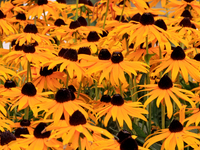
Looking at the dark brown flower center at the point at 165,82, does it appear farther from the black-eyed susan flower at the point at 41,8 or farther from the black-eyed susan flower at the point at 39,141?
the black-eyed susan flower at the point at 41,8

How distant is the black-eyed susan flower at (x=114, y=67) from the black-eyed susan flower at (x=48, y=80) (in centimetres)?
18

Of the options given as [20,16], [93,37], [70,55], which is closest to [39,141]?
[70,55]

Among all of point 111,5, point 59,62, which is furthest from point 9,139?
point 111,5

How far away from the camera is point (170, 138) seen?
802mm

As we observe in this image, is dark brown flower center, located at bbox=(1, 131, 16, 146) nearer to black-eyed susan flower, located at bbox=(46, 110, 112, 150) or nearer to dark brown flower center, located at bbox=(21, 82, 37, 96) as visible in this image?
black-eyed susan flower, located at bbox=(46, 110, 112, 150)

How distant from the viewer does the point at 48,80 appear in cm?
109

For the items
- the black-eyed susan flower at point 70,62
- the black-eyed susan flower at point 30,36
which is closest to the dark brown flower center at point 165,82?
the black-eyed susan flower at point 70,62

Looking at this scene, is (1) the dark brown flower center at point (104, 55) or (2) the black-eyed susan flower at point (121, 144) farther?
(1) the dark brown flower center at point (104, 55)

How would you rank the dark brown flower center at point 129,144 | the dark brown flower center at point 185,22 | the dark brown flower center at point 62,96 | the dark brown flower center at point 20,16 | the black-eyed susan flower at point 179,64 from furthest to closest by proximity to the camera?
the dark brown flower center at point 20,16
the dark brown flower center at point 185,22
the black-eyed susan flower at point 179,64
the dark brown flower center at point 62,96
the dark brown flower center at point 129,144

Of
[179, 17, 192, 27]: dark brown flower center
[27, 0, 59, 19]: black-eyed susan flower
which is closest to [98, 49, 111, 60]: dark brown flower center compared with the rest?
[179, 17, 192, 27]: dark brown flower center

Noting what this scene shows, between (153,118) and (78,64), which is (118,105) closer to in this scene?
(78,64)

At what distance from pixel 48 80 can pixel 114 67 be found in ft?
0.88

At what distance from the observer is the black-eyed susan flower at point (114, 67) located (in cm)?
90

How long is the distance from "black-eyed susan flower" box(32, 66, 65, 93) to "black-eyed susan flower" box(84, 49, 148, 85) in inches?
7.0
